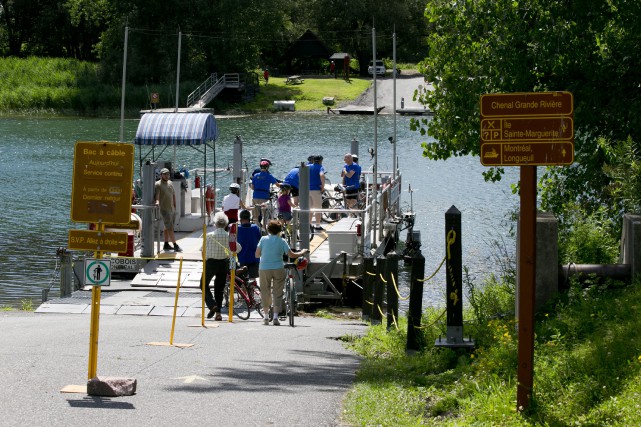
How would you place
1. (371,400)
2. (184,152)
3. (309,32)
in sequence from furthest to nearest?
1. (309,32)
2. (184,152)
3. (371,400)

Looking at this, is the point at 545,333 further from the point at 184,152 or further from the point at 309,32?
the point at 309,32

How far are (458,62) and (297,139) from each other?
47.8m

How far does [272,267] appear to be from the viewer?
16.3 meters

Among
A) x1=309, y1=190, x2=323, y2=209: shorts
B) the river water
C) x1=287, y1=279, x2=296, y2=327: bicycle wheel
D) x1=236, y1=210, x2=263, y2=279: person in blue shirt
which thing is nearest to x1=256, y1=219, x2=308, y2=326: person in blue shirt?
x1=287, y1=279, x2=296, y2=327: bicycle wheel

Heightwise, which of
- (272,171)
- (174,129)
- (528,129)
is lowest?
(528,129)

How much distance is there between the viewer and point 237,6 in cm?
8300

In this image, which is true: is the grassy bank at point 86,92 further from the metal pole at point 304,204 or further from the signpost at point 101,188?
the signpost at point 101,188

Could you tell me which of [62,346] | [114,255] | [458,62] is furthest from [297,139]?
[62,346]

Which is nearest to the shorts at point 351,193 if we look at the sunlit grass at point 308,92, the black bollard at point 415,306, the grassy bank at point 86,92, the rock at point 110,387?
the black bollard at point 415,306

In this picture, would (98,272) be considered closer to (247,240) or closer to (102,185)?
(102,185)

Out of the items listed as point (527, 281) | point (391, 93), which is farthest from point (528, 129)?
point (391, 93)

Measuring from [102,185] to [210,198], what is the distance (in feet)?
52.5

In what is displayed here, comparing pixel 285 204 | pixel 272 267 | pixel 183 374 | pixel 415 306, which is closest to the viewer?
pixel 183 374

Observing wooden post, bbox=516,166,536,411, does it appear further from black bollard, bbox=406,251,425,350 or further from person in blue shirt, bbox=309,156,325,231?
person in blue shirt, bbox=309,156,325,231
